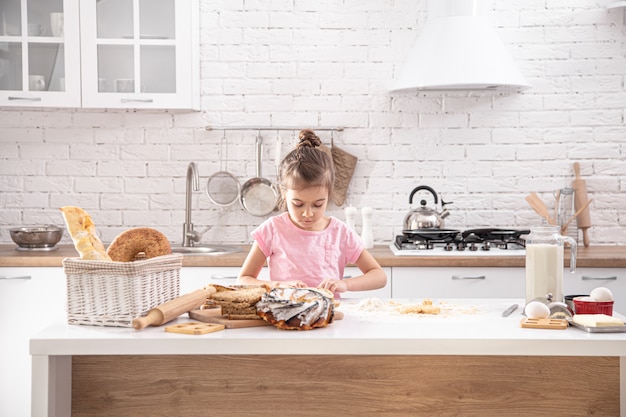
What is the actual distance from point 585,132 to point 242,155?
1860 mm

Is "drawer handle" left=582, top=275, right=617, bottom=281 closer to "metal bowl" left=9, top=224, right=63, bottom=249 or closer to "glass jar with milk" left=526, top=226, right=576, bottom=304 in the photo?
"glass jar with milk" left=526, top=226, right=576, bottom=304

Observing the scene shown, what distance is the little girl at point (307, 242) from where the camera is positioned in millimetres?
2844

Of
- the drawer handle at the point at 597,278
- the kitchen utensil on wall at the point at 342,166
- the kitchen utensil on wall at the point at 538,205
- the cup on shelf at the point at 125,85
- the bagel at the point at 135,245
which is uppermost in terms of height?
the cup on shelf at the point at 125,85

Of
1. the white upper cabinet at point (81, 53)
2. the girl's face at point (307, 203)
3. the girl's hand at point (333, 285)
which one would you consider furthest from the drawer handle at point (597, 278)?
the white upper cabinet at point (81, 53)

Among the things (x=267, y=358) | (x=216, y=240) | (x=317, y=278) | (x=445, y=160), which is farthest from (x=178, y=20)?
(x=267, y=358)

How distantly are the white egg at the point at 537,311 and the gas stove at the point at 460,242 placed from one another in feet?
5.75

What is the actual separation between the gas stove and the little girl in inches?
36.1

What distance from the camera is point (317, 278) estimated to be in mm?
3023

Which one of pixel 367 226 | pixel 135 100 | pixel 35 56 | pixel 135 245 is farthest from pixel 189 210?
pixel 135 245

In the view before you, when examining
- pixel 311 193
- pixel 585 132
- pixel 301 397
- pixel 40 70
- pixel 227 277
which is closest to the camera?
pixel 301 397

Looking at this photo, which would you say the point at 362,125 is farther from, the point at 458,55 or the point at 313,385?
the point at 313,385

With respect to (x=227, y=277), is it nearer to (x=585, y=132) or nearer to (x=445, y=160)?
(x=445, y=160)

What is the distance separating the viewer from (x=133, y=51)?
424cm

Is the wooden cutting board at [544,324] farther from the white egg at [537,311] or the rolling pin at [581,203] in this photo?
the rolling pin at [581,203]
